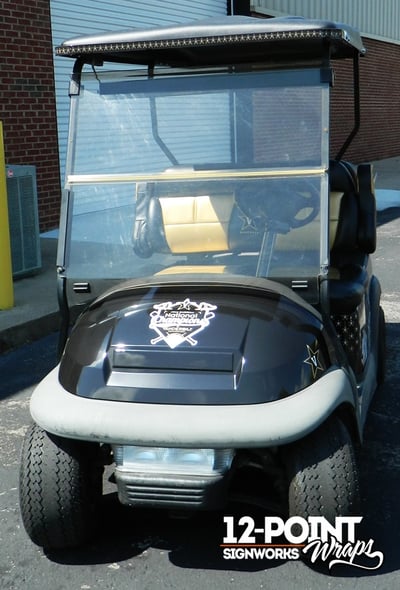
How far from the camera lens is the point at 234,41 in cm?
288

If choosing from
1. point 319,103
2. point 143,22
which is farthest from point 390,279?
point 143,22

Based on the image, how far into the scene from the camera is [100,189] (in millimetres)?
3154

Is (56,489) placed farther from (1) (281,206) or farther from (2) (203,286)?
(1) (281,206)

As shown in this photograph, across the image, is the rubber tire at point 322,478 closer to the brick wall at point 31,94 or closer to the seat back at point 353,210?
the seat back at point 353,210

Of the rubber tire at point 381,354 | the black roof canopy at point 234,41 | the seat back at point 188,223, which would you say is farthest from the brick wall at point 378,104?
the seat back at point 188,223

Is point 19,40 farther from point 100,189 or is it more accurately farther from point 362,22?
point 362,22

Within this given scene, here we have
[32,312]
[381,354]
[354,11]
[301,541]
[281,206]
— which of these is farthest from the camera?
[354,11]

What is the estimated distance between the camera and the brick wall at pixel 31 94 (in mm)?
8672

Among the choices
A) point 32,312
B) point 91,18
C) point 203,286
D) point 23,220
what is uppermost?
point 91,18

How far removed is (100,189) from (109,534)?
4.33 feet

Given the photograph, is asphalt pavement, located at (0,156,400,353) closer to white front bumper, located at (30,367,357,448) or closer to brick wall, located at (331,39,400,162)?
white front bumper, located at (30,367,357,448)

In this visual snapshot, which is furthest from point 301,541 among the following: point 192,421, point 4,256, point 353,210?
point 4,256

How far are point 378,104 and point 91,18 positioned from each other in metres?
12.2

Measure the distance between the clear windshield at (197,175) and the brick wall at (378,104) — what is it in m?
15.7
